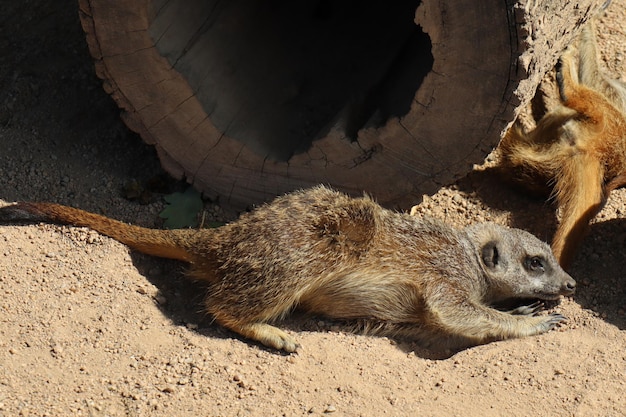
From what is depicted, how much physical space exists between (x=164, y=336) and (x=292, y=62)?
1707 millimetres

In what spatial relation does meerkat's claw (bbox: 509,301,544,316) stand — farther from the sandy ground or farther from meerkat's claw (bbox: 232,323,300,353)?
meerkat's claw (bbox: 232,323,300,353)

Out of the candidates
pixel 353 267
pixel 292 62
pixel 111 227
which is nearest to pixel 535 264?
pixel 353 267

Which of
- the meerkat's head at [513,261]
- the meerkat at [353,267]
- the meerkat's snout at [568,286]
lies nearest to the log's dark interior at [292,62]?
the meerkat at [353,267]

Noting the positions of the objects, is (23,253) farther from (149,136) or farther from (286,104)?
(286,104)

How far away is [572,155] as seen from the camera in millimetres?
3906

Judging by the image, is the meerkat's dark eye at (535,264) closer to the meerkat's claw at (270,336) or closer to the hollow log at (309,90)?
the hollow log at (309,90)

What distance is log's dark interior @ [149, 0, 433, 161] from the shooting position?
11.1 feet

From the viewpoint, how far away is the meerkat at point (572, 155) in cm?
365

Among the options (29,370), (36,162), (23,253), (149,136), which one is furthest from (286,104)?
(29,370)

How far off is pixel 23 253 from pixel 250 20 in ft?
4.95

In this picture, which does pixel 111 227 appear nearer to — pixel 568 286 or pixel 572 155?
pixel 568 286

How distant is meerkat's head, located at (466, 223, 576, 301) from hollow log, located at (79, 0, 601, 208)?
0.40m

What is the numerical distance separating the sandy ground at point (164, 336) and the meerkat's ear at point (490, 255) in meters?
0.31

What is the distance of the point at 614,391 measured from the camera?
2.77 m
